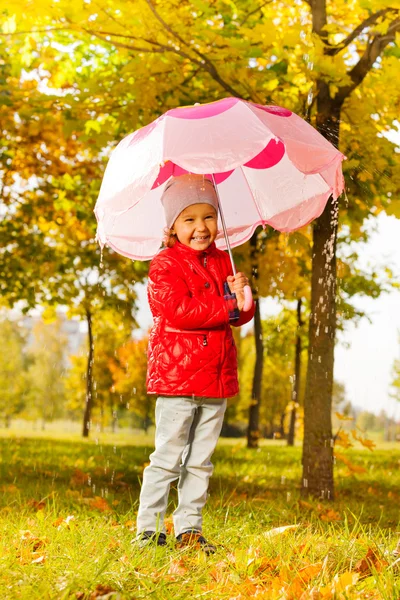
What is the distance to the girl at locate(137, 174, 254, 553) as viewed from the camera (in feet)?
11.5

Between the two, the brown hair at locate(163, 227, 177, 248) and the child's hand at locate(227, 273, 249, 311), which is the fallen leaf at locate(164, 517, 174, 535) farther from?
the brown hair at locate(163, 227, 177, 248)

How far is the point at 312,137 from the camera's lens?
354 centimetres

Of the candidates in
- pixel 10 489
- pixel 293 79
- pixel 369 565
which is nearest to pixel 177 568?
pixel 369 565

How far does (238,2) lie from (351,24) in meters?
1.36

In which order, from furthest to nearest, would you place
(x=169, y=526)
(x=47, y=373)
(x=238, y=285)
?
(x=47, y=373) < (x=169, y=526) < (x=238, y=285)

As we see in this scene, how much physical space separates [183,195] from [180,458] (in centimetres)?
135

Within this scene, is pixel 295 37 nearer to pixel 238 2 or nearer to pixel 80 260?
pixel 238 2

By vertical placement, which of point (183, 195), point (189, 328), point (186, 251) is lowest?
point (189, 328)

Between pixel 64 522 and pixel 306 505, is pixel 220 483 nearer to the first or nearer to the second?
pixel 306 505

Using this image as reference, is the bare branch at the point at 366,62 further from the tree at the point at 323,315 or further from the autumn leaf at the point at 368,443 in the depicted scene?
the autumn leaf at the point at 368,443

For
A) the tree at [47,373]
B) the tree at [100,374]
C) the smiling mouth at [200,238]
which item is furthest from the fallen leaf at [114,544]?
the tree at [47,373]

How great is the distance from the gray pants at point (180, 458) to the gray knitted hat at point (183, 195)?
956 mm

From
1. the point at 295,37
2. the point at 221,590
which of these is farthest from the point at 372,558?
the point at 295,37

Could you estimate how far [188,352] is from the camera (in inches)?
138
